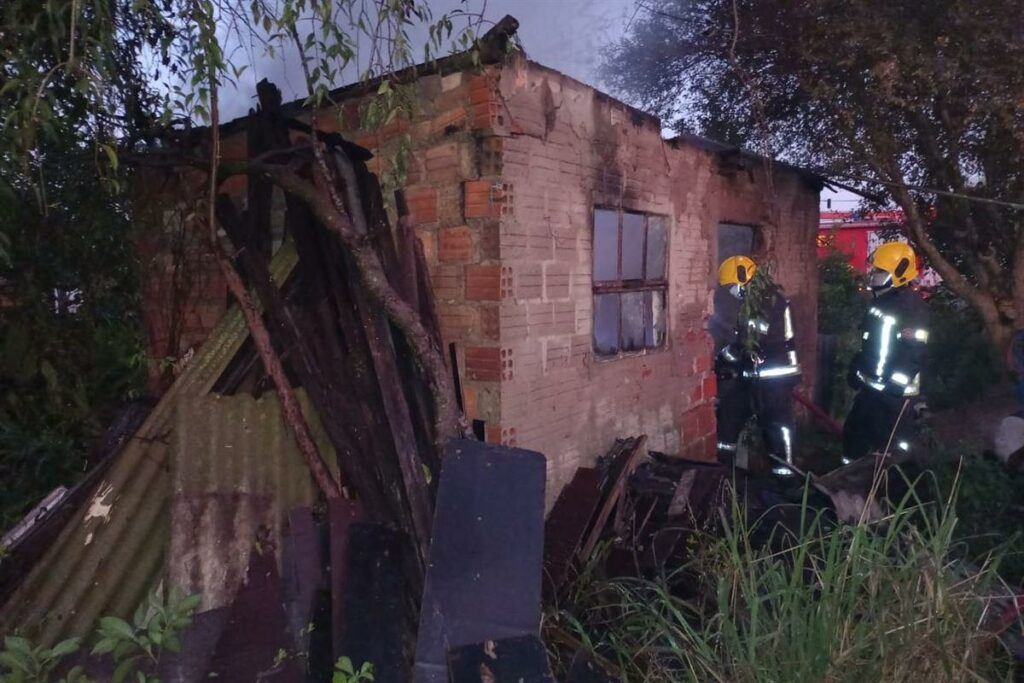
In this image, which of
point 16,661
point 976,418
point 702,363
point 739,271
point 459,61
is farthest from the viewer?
point 976,418

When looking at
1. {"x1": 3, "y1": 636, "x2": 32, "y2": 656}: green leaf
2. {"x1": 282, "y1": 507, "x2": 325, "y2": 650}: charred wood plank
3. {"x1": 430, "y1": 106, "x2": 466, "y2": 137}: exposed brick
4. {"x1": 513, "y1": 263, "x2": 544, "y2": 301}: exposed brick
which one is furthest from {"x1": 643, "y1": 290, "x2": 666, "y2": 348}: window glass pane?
{"x1": 3, "y1": 636, "x2": 32, "y2": 656}: green leaf

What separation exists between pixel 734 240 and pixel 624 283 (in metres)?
2.96

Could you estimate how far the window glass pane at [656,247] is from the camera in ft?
17.9

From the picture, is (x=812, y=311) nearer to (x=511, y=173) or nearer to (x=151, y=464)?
(x=511, y=173)

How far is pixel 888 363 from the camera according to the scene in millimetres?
6309

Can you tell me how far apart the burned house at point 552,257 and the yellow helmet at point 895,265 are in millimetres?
1586

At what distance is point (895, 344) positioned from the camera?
247 inches

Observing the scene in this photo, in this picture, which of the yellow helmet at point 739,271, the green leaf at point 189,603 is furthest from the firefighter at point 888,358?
the green leaf at point 189,603

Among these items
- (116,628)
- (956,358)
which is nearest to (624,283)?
(116,628)

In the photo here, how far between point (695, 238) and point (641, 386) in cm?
138

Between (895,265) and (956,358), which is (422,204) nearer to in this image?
(895,265)

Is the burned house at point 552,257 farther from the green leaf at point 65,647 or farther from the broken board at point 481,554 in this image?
the green leaf at point 65,647

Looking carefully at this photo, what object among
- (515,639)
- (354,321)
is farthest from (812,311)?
(515,639)

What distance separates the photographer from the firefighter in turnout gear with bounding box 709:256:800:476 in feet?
22.1
